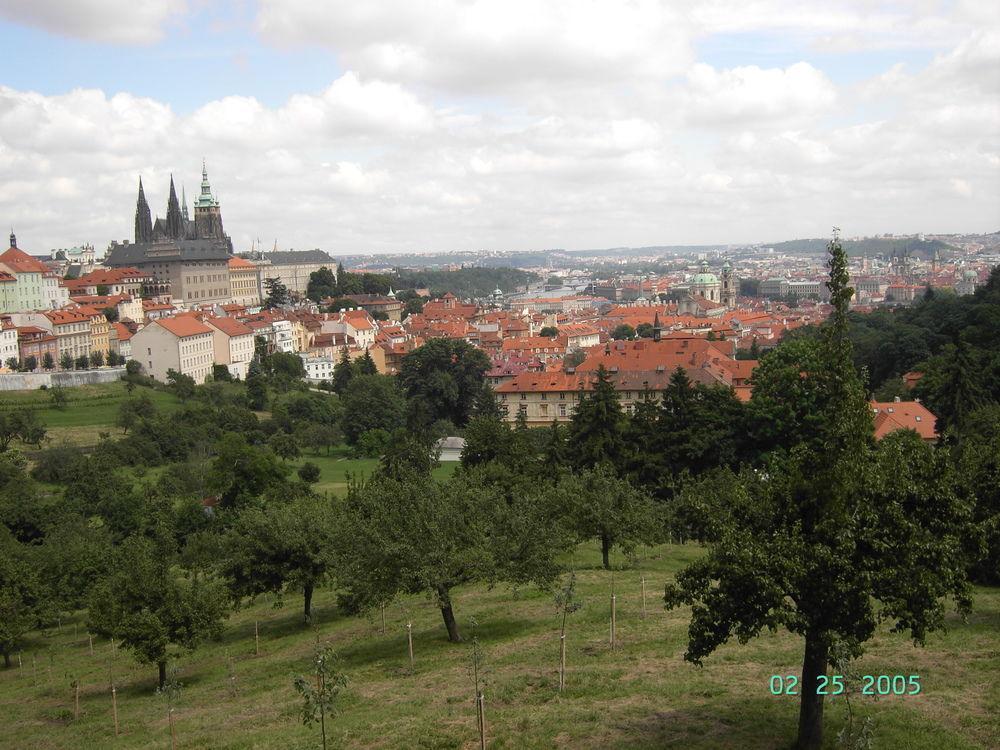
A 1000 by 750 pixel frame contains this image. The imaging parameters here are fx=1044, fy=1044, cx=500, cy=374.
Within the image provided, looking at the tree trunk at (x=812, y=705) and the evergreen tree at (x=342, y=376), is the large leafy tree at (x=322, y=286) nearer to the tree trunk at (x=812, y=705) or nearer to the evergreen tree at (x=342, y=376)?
the evergreen tree at (x=342, y=376)

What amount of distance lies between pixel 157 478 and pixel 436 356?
27.4 metres

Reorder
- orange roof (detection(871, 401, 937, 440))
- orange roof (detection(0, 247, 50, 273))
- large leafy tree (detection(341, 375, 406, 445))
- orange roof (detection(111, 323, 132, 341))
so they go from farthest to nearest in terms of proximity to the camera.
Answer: orange roof (detection(0, 247, 50, 273)) → orange roof (detection(111, 323, 132, 341)) → large leafy tree (detection(341, 375, 406, 445)) → orange roof (detection(871, 401, 937, 440))

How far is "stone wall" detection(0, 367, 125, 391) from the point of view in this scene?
85.1 m

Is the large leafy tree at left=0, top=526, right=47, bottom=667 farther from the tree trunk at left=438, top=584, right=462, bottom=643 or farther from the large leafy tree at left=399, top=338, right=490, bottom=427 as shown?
the large leafy tree at left=399, top=338, right=490, bottom=427

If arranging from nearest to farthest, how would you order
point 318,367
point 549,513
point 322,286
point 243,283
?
point 549,513 → point 318,367 → point 243,283 → point 322,286

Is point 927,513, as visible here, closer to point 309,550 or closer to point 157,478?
point 309,550

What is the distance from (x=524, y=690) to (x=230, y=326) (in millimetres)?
95701

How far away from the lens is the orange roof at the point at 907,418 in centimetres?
5078

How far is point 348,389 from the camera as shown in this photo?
96188 millimetres

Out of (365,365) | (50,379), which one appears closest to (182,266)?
(365,365)

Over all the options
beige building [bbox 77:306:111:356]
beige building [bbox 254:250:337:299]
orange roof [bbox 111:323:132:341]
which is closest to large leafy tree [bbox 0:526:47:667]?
beige building [bbox 77:306:111:356]

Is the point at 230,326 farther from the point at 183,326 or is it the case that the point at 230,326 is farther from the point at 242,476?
the point at 242,476

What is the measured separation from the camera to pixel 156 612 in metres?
23.8

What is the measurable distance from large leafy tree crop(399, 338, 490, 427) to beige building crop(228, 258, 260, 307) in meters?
71.7
